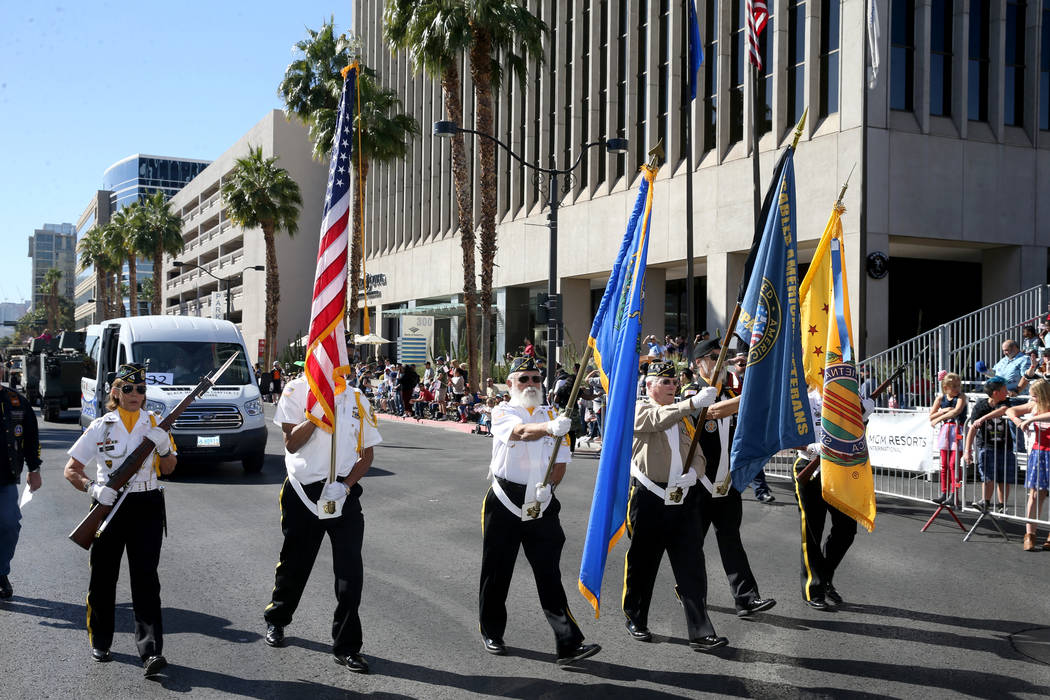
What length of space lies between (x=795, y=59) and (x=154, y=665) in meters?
23.1

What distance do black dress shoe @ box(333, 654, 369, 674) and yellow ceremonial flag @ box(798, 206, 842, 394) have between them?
4.30m

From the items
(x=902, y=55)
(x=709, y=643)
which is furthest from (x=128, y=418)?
(x=902, y=55)

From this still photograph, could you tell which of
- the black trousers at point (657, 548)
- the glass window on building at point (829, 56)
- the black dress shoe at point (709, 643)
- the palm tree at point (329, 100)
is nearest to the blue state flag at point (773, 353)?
the black trousers at point (657, 548)

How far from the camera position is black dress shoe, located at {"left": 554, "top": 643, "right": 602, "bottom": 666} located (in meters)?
5.37

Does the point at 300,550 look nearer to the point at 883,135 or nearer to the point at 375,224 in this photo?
the point at 883,135

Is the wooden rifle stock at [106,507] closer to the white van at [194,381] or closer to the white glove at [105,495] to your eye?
the white glove at [105,495]

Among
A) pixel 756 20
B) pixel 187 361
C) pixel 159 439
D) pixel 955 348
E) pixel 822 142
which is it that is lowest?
pixel 159 439

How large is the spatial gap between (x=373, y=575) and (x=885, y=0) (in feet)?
67.2

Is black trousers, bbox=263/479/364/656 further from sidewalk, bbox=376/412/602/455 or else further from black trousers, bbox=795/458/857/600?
sidewalk, bbox=376/412/602/455

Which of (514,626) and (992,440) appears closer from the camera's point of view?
(514,626)

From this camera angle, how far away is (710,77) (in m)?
27.0

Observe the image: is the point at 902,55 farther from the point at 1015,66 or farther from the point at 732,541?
the point at 732,541

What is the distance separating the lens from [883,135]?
73.0ft

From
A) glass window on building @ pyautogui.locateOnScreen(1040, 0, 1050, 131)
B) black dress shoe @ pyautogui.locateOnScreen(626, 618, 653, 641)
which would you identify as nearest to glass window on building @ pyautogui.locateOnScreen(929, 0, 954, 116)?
glass window on building @ pyautogui.locateOnScreen(1040, 0, 1050, 131)
